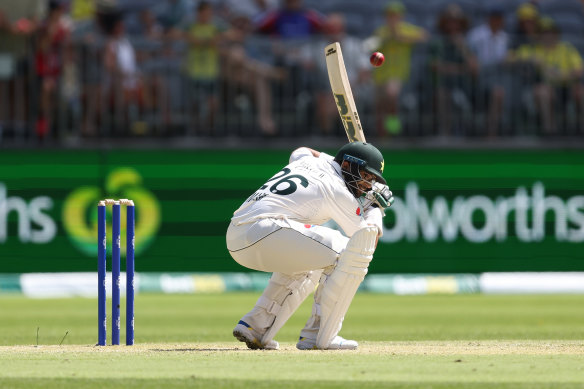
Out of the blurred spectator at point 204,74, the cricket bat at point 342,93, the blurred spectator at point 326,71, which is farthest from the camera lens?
the blurred spectator at point 204,74

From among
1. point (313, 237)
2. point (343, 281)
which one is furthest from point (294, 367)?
point (313, 237)

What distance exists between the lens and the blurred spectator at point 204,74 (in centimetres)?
1357

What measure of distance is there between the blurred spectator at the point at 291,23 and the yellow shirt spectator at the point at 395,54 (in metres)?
0.85

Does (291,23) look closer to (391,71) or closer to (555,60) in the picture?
(391,71)

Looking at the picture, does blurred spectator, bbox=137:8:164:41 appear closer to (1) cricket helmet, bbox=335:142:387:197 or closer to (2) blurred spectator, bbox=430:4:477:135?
(2) blurred spectator, bbox=430:4:477:135

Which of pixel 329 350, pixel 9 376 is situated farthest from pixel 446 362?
pixel 9 376

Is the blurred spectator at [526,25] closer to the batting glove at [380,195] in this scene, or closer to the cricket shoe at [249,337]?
the batting glove at [380,195]

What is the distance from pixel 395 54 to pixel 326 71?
89cm

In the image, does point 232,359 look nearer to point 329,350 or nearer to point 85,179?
point 329,350

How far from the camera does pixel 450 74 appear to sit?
44.7 ft

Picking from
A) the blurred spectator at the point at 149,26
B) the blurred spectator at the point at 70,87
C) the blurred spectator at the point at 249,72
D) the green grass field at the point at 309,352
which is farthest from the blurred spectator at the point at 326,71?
the blurred spectator at the point at 70,87

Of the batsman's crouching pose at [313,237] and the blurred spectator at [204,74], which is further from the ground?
the blurred spectator at [204,74]

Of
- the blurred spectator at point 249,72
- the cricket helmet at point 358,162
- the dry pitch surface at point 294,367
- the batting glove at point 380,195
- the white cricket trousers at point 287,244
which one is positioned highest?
the blurred spectator at point 249,72

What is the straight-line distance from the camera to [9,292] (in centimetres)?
1288
